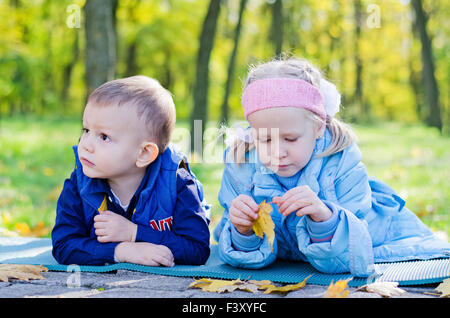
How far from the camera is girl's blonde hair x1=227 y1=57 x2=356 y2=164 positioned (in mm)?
2775

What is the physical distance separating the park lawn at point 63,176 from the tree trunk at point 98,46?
4.74 feet

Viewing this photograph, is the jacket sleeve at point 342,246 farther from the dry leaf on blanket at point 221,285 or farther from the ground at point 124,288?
the dry leaf on blanket at point 221,285

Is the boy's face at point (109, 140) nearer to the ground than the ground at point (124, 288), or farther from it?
farther from it

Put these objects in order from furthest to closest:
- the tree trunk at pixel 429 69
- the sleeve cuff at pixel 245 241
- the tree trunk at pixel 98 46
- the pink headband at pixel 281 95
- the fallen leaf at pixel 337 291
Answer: the tree trunk at pixel 429 69 → the tree trunk at pixel 98 46 → the sleeve cuff at pixel 245 241 → the pink headband at pixel 281 95 → the fallen leaf at pixel 337 291

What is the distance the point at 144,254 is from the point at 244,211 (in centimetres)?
63

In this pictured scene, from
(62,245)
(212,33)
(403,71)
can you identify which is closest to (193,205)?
(62,245)

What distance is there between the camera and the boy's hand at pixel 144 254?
2.79m

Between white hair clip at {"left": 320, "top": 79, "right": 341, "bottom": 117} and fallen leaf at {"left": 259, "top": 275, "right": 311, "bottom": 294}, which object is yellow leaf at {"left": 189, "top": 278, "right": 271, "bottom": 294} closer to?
fallen leaf at {"left": 259, "top": 275, "right": 311, "bottom": 294}

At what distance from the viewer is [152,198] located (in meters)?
2.94

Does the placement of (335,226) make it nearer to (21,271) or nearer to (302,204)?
(302,204)

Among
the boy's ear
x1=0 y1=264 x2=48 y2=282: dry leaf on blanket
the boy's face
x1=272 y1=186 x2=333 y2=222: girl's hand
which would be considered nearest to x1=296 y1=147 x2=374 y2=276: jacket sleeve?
x1=272 y1=186 x2=333 y2=222: girl's hand

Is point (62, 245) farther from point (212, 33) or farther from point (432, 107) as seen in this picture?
point (432, 107)

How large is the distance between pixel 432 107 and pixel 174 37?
61.7 feet

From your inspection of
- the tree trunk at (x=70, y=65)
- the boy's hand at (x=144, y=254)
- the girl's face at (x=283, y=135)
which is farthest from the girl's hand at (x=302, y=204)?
the tree trunk at (x=70, y=65)
